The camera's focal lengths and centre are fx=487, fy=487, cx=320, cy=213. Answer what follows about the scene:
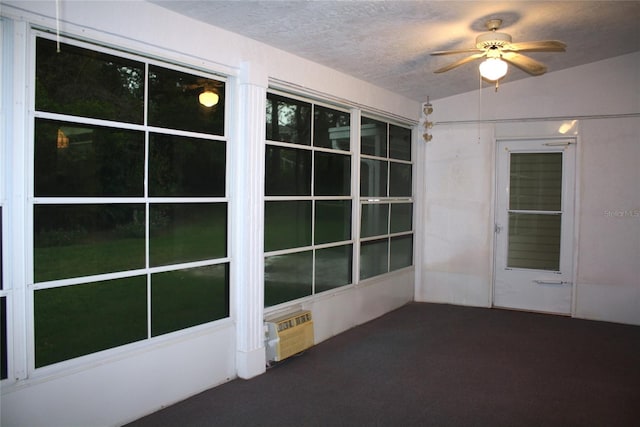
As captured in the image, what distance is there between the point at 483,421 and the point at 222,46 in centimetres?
303

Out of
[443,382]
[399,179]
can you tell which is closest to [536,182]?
[399,179]

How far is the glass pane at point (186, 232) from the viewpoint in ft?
10.2

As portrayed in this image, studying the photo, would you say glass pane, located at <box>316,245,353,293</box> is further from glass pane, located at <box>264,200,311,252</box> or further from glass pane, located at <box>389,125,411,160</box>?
glass pane, located at <box>389,125,411,160</box>

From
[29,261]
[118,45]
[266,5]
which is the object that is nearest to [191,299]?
[29,261]

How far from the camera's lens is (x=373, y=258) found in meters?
5.51

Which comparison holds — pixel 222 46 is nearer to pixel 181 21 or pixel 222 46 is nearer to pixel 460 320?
pixel 181 21

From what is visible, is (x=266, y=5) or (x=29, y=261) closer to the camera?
(x=29, y=261)

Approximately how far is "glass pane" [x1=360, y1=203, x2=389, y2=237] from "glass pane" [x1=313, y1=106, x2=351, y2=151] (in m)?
→ 0.80

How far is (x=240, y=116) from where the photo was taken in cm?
359

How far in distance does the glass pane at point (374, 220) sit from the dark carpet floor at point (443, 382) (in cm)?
101

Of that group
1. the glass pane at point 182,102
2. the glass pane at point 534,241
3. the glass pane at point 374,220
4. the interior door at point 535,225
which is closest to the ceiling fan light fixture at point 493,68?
the glass pane at point 182,102

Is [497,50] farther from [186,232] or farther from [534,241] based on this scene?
[534,241]

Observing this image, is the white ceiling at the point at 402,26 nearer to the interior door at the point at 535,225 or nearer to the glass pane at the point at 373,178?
the glass pane at the point at 373,178

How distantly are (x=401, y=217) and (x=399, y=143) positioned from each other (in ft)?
3.01
